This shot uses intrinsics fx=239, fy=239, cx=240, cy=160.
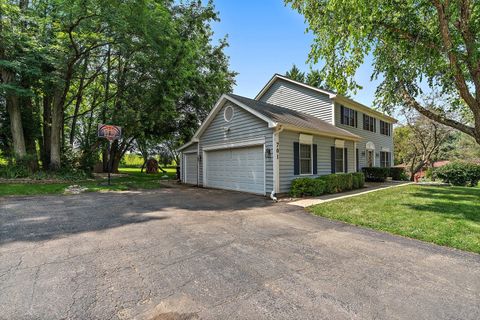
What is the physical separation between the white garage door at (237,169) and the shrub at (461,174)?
13.7m

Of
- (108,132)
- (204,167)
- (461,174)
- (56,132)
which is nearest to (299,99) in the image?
(204,167)

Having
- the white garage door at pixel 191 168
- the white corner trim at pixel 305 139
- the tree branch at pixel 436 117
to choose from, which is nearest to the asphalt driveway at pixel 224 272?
the white corner trim at pixel 305 139

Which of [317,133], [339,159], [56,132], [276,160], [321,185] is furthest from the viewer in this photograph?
[56,132]

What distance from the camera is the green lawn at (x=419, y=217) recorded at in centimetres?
467

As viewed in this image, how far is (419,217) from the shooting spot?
20.0ft

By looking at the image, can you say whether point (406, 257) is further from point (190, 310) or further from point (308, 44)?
point (308, 44)

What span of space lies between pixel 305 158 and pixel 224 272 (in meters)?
8.38

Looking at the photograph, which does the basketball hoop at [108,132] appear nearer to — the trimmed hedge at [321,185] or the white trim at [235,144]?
the white trim at [235,144]

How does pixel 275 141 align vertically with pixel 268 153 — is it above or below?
above

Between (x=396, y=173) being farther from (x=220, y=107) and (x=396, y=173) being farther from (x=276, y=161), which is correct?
(x=220, y=107)

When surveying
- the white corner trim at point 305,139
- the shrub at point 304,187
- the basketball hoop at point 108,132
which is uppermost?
the basketball hoop at point 108,132

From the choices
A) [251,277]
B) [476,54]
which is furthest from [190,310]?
[476,54]

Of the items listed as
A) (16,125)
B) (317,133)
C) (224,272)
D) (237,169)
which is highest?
(16,125)

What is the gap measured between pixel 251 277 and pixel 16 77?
1701cm
